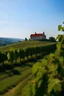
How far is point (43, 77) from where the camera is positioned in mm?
5293

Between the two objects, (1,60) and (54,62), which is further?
(1,60)

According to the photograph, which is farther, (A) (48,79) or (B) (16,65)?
(B) (16,65)

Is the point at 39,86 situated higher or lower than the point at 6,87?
higher

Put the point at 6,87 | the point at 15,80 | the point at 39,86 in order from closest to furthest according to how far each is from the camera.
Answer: the point at 39,86, the point at 6,87, the point at 15,80

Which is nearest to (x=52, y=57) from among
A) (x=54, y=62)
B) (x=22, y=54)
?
(x=54, y=62)

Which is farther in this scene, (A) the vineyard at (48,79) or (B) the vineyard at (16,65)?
(B) the vineyard at (16,65)

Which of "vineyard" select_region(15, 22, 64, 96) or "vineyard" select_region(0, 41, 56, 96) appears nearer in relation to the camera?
"vineyard" select_region(15, 22, 64, 96)

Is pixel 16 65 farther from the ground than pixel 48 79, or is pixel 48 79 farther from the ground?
pixel 48 79

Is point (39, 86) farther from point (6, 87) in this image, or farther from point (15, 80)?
point (15, 80)

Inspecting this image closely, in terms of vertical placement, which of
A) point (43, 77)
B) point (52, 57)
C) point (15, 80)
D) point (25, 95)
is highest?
point (52, 57)

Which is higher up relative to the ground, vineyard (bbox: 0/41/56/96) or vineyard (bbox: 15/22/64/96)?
vineyard (bbox: 15/22/64/96)

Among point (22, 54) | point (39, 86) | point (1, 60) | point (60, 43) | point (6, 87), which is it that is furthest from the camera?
point (22, 54)

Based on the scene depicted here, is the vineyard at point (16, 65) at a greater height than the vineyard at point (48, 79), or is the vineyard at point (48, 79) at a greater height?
the vineyard at point (48, 79)

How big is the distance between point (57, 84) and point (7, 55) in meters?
88.1
